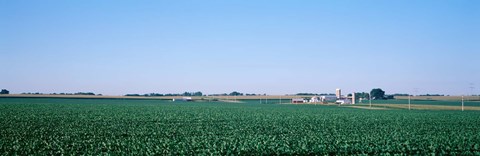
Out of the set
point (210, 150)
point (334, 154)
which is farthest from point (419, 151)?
point (210, 150)

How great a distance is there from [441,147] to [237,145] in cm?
1086

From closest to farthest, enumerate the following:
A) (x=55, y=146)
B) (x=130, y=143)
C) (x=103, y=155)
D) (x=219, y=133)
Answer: (x=103, y=155) < (x=55, y=146) < (x=130, y=143) < (x=219, y=133)

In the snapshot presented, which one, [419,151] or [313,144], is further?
[313,144]

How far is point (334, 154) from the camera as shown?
Result: 2120 cm

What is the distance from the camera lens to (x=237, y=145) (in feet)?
77.5

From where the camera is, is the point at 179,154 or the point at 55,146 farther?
the point at 55,146

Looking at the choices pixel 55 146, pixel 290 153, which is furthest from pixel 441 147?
pixel 55 146

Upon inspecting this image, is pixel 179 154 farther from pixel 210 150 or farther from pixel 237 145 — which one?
pixel 237 145

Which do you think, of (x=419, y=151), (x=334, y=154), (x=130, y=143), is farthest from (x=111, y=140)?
(x=419, y=151)

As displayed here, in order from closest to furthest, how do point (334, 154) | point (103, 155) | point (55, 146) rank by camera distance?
point (103, 155), point (334, 154), point (55, 146)

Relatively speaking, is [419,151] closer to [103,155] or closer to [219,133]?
[219,133]

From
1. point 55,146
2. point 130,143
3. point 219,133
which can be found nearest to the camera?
point 55,146

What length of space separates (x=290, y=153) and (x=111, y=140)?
10.9 meters

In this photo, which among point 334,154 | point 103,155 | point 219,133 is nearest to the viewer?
point 103,155
